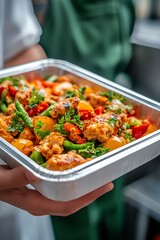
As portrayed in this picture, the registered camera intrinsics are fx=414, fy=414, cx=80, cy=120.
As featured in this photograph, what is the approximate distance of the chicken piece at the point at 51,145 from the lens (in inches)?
31.3

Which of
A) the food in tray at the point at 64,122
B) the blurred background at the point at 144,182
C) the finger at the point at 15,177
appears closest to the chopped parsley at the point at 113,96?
the food in tray at the point at 64,122

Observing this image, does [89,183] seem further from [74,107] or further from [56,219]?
[56,219]

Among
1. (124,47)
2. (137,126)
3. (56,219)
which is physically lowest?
(56,219)

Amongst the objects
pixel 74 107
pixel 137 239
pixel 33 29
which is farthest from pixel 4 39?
pixel 137 239

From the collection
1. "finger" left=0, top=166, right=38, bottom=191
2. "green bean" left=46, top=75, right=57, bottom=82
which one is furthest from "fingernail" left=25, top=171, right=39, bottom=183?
"green bean" left=46, top=75, right=57, bottom=82

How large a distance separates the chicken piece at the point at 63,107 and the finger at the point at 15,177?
163 mm

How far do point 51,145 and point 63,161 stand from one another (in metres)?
0.07

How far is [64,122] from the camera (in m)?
0.88

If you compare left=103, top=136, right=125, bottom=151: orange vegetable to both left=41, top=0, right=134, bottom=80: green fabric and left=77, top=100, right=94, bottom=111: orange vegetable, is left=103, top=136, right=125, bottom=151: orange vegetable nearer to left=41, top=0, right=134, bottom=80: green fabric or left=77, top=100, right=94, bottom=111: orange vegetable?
left=77, top=100, right=94, bottom=111: orange vegetable

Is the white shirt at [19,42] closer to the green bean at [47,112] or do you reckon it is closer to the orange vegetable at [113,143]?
the green bean at [47,112]

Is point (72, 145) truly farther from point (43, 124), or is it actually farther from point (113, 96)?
point (113, 96)

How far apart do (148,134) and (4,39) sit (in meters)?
0.65

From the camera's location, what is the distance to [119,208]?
74.2 inches

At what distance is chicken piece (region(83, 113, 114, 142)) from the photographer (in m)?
0.83
